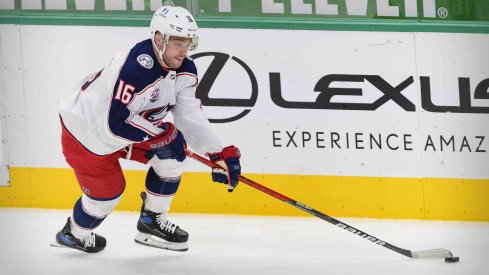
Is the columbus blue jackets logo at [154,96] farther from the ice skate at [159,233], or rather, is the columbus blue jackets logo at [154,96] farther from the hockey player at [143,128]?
the ice skate at [159,233]

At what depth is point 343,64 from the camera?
5691 millimetres

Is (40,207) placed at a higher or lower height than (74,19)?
lower

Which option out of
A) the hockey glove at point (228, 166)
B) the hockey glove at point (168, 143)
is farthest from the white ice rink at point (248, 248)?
the hockey glove at point (168, 143)

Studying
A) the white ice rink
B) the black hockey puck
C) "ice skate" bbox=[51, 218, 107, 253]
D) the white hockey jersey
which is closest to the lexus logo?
the white ice rink

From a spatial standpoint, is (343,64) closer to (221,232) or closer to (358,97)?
(358,97)

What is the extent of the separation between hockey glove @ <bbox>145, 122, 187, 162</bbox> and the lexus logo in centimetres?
110

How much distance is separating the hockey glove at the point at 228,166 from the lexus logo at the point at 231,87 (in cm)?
97

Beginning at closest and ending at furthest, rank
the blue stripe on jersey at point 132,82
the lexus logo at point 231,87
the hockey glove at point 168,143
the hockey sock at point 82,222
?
the blue stripe on jersey at point 132,82, the hockey glove at point 168,143, the hockey sock at point 82,222, the lexus logo at point 231,87

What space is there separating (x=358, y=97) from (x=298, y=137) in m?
0.37

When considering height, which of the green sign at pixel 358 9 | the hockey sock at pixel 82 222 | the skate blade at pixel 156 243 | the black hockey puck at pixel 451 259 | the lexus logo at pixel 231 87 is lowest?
the black hockey puck at pixel 451 259

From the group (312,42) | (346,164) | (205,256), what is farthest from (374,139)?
(205,256)

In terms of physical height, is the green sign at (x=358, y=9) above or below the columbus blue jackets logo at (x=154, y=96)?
above

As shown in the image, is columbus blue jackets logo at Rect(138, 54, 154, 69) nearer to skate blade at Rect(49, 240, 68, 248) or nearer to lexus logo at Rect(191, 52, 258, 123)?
skate blade at Rect(49, 240, 68, 248)

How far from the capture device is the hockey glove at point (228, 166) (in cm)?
474
